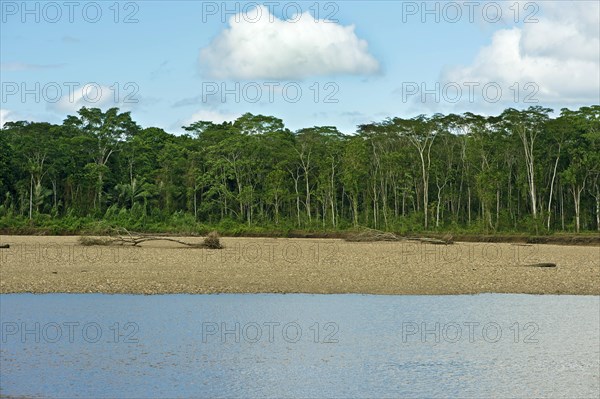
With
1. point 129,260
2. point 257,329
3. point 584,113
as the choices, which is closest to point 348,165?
point 584,113

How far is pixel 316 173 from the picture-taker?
67.3 metres

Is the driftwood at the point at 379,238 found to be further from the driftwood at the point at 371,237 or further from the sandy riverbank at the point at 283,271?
the sandy riverbank at the point at 283,271

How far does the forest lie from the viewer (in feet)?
190

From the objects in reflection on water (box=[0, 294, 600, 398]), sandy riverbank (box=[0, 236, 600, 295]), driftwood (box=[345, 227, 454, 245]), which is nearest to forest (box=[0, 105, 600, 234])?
driftwood (box=[345, 227, 454, 245])

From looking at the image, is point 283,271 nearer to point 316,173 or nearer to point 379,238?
point 379,238

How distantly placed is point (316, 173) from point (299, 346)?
167 feet

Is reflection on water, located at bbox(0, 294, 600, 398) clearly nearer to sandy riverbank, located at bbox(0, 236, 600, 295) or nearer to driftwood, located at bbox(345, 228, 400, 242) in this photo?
sandy riverbank, located at bbox(0, 236, 600, 295)

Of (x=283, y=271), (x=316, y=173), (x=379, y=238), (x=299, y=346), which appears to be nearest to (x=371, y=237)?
(x=379, y=238)

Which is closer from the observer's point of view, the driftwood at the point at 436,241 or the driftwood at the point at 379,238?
the driftwood at the point at 436,241

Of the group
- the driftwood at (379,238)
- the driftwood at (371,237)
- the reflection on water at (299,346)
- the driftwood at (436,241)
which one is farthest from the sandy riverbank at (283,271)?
the driftwood at (371,237)

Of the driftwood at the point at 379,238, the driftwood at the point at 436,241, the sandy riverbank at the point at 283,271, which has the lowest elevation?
the sandy riverbank at the point at 283,271

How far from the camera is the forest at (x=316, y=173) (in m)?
57.8

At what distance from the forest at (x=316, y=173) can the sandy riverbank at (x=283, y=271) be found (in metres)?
20.1

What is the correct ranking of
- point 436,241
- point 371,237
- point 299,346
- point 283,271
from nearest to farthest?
point 299,346
point 283,271
point 436,241
point 371,237
